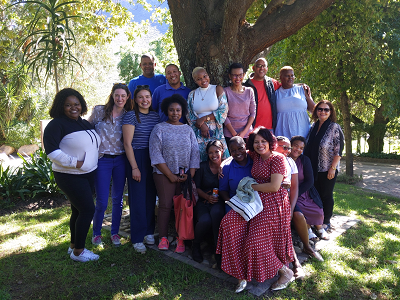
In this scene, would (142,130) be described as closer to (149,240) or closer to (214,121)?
(214,121)

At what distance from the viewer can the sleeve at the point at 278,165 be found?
340 cm

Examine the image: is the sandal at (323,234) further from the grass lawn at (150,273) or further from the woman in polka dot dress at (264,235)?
the woman in polka dot dress at (264,235)

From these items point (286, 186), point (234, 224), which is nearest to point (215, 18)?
point (286, 186)

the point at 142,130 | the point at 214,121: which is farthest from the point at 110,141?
the point at 214,121

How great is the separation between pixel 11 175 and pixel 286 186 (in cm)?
580

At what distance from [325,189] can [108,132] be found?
323 centimetres

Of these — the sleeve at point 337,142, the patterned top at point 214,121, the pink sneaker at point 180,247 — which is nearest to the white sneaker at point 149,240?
the pink sneaker at point 180,247

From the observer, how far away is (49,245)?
4379 mm

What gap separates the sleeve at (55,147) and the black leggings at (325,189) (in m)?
3.45

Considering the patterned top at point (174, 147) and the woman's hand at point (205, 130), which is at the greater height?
the woman's hand at point (205, 130)

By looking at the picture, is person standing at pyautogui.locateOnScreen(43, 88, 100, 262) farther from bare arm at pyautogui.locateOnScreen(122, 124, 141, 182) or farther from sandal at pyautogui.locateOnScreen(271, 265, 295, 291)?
sandal at pyautogui.locateOnScreen(271, 265, 295, 291)

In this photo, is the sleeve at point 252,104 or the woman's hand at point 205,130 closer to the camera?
the woman's hand at point 205,130

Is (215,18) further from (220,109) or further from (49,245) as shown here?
(49,245)

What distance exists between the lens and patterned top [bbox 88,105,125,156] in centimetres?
407
